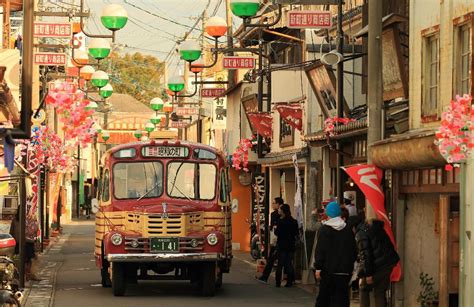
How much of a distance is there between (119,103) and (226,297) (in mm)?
94594

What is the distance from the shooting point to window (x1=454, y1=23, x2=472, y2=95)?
2072 centimetres

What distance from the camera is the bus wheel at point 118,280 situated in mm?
26266

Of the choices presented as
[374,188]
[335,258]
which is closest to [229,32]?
[374,188]

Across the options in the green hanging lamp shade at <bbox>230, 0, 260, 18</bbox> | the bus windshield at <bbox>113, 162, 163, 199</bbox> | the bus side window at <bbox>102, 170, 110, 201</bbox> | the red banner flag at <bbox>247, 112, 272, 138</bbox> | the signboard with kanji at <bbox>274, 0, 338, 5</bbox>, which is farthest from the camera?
the red banner flag at <bbox>247, 112, 272, 138</bbox>

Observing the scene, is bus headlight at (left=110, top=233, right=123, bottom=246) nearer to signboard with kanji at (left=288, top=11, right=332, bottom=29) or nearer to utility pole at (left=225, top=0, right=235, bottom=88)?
signboard with kanji at (left=288, top=11, right=332, bottom=29)

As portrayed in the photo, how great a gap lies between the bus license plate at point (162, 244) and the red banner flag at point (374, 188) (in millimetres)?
5618

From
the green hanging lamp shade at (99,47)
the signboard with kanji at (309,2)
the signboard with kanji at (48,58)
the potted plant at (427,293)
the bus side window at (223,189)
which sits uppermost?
the signboard with kanji at (309,2)

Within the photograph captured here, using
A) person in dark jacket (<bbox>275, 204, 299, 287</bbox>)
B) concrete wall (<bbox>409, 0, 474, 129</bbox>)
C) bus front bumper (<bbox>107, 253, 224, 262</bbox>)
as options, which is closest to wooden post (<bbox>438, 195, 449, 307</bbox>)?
concrete wall (<bbox>409, 0, 474, 129</bbox>)

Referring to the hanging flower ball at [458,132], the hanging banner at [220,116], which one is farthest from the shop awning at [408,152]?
the hanging banner at [220,116]

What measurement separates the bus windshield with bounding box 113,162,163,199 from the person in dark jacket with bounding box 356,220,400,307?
7204 millimetres

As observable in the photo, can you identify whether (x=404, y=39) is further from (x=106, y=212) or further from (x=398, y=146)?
(x=106, y=212)

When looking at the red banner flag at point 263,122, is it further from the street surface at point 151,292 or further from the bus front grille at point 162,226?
the bus front grille at point 162,226

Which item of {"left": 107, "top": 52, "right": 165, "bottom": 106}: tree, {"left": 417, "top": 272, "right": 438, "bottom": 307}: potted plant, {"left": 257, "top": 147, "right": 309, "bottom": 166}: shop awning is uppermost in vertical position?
{"left": 107, "top": 52, "right": 165, "bottom": 106}: tree

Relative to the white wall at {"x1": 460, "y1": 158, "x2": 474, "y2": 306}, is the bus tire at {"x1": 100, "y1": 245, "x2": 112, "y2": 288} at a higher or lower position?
lower
